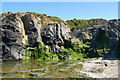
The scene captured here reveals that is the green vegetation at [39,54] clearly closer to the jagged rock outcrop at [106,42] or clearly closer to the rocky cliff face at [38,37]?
the rocky cliff face at [38,37]

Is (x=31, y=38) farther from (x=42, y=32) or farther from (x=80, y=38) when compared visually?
(x=80, y=38)

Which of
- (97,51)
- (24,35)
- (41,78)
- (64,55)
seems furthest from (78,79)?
(24,35)

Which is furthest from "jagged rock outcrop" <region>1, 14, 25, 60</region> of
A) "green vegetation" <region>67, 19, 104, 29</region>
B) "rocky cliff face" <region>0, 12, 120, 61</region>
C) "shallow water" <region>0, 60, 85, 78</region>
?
"green vegetation" <region>67, 19, 104, 29</region>

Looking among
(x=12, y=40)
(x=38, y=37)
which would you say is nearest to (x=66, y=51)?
(x=38, y=37)

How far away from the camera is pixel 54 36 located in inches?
1909

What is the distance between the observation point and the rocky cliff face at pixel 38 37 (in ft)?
131

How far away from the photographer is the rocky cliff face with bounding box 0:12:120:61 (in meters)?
39.8

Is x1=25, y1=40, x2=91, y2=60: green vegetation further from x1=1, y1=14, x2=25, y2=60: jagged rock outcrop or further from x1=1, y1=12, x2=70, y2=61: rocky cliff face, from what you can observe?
x1=1, y1=14, x2=25, y2=60: jagged rock outcrop

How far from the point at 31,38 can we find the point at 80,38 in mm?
19200

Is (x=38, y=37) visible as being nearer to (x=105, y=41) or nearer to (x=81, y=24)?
(x=105, y=41)

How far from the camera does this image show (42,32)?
47844 millimetres

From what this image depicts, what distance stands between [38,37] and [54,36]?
6.10 metres

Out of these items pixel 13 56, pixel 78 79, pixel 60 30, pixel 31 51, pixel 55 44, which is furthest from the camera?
pixel 60 30

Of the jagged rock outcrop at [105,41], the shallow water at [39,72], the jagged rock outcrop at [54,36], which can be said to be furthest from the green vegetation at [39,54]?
the jagged rock outcrop at [105,41]
